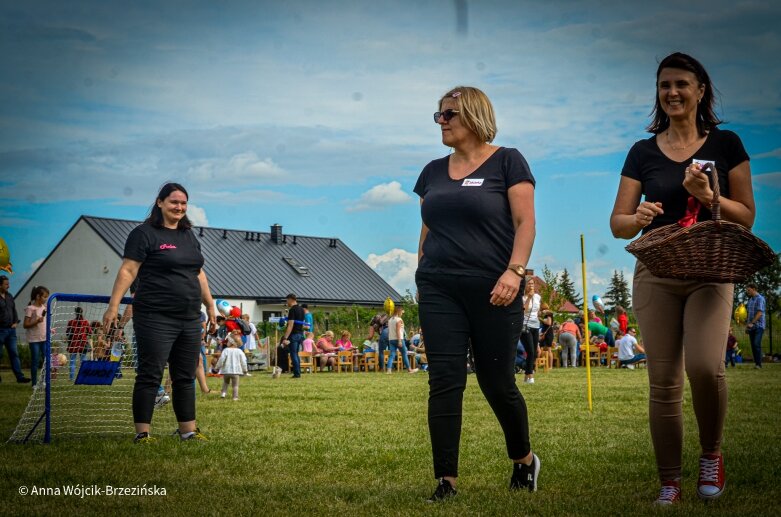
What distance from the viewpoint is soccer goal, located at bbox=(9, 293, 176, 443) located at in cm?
769

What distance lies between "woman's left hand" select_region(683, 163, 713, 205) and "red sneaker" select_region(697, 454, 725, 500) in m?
1.28

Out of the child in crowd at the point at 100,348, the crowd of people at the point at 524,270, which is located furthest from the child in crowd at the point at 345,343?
the crowd of people at the point at 524,270

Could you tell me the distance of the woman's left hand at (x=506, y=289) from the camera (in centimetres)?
430

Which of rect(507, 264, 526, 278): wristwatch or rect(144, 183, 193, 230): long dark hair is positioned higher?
rect(144, 183, 193, 230): long dark hair

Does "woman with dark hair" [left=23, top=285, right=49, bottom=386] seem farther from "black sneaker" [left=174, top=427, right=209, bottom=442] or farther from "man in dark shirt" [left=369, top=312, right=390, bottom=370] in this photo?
"man in dark shirt" [left=369, top=312, right=390, bottom=370]

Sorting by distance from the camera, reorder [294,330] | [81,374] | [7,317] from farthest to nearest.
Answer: [294,330] → [7,317] → [81,374]

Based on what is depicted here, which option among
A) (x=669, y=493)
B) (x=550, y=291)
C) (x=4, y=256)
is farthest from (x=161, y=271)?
(x=550, y=291)

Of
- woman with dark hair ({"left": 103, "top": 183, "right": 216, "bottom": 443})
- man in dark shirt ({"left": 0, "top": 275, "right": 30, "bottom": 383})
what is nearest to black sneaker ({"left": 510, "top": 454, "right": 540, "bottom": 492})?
woman with dark hair ({"left": 103, "top": 183, "right": 216, "bottom": 443})

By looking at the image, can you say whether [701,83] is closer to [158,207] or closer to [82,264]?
[158,207]

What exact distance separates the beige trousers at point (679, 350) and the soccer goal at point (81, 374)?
4.97 metres

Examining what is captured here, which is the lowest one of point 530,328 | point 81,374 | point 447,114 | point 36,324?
point 81,374

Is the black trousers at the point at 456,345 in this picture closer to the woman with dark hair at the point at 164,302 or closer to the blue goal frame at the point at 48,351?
the woman with dark hair at the point at 164,302

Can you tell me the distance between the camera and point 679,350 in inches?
170

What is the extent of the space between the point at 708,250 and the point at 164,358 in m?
4.74
